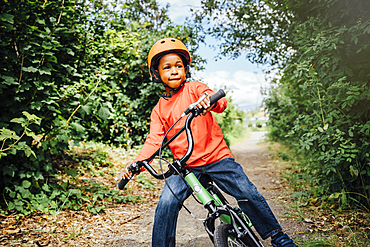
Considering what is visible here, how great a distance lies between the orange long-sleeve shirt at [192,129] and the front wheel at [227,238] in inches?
20.9

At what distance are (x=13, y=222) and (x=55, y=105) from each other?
180cm

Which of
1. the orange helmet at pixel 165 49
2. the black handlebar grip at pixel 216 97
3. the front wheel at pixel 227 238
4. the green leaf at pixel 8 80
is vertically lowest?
the front wheel at pixel 227 238

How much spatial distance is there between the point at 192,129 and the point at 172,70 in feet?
1.89

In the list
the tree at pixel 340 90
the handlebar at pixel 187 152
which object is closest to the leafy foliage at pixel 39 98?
the handlebar at pixel 187 152

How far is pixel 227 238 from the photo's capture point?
1984mm

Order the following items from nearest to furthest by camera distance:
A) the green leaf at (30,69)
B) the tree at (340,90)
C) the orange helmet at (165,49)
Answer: the orange helmet at (165,49) < the tree at (340,90) < the green leaf at (30,69)

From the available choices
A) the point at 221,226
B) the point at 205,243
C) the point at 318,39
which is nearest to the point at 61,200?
the point at 205,243

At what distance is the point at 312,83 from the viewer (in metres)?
3.80

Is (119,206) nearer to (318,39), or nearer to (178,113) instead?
(178,113)

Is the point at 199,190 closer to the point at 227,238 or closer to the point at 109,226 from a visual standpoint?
the point at 227,238

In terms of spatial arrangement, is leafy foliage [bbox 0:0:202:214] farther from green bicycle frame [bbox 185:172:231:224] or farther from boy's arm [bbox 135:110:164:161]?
green bicycle frame [bbox 185:172:231:224]

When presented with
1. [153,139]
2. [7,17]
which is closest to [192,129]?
[153,139]

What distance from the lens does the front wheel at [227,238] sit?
1.91m

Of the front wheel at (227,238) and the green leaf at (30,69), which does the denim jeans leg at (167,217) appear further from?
the green leaf at (30,69)
